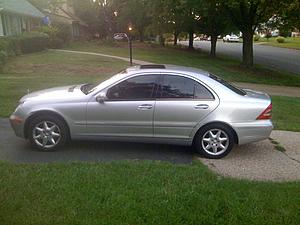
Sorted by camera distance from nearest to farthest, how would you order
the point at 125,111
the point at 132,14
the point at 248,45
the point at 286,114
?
the point at 125,111 → the point at 286,114 → the point at 248,45 → the point at 132,14

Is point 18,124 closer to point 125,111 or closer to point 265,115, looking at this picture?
point 125,111

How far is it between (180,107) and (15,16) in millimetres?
28700

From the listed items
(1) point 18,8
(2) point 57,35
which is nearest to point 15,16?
(1) point 18,8

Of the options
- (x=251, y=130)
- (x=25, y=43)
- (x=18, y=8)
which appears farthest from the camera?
(x=18, y=8)

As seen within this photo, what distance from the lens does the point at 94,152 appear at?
20.8ft

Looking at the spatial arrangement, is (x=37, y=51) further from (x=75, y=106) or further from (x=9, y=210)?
(x=9, y=210)

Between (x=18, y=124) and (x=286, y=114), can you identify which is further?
(x=286, y=114)

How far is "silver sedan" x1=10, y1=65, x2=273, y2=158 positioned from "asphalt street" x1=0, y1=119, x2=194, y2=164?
0.70 feet

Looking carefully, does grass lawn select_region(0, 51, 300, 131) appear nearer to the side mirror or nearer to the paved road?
the side mirror

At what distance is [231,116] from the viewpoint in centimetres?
634

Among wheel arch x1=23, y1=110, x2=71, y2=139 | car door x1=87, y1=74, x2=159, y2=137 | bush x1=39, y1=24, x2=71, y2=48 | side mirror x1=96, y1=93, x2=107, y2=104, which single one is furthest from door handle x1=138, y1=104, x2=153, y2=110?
bush x1=39, y1=24, x2=71, y2=48

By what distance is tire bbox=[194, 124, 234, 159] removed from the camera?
6336 millimetres

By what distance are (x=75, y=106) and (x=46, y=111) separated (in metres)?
0.46

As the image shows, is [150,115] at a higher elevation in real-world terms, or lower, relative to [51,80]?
higher
